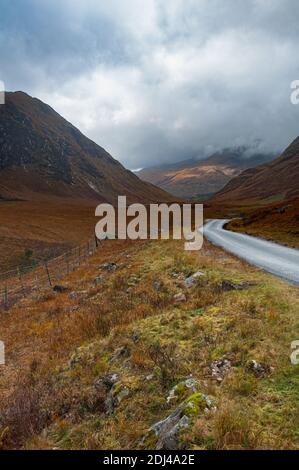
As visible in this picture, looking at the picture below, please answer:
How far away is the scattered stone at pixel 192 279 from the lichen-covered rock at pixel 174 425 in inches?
341

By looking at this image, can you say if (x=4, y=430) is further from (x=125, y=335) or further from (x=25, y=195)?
(x=25, y=195)

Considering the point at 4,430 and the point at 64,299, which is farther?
the point at 64,299

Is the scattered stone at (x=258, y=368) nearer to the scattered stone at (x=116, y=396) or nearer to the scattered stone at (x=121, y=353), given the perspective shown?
the scattered stone at (x=116, y=396)

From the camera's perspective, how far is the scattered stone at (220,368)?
735 centimetres

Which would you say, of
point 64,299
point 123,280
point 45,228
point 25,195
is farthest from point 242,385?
point 25,195

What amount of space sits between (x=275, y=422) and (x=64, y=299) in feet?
53.8

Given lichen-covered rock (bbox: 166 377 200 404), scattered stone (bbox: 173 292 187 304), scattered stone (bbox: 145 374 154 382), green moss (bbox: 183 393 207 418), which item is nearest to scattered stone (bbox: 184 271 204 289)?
scattered stone (bbox: 173 292 187 304)

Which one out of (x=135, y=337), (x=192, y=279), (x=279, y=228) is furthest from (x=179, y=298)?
(x=279, y=228)

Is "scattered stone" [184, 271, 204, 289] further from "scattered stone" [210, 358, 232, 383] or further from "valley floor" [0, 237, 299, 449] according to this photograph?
"scattered stone" [210, 358, 232, 383]

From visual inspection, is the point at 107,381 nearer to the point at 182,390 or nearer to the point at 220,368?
the point at 182,390

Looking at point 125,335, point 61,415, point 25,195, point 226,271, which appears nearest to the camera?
point 61,415

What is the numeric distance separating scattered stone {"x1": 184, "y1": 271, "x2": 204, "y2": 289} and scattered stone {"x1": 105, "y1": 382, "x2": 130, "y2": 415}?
293 inches

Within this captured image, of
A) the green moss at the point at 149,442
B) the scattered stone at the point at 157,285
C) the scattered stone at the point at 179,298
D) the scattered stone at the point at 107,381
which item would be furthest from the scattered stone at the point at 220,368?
the scattered stone at the point at 157,285
